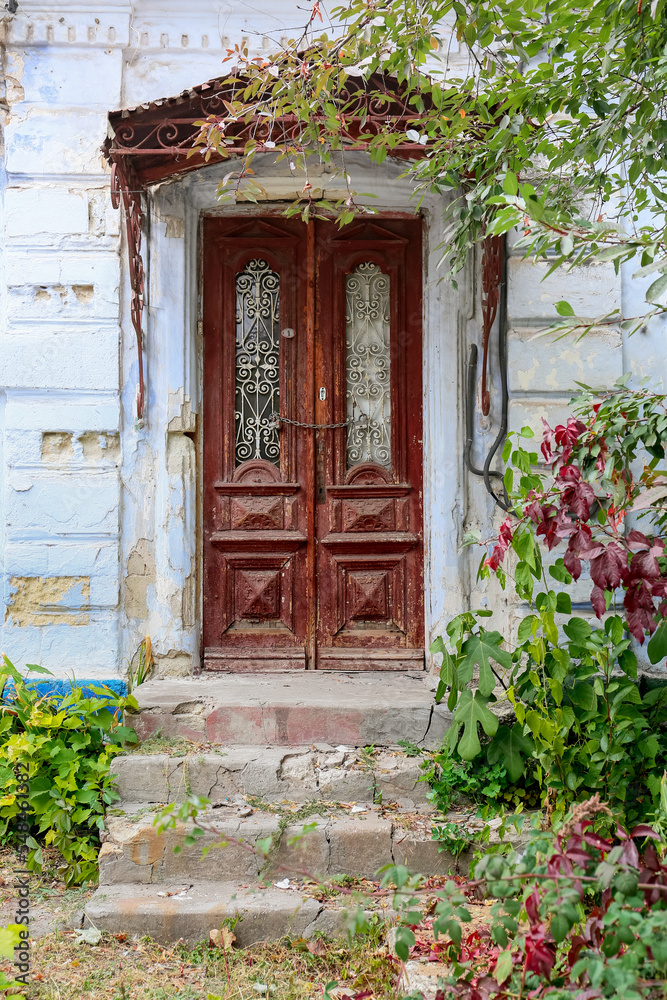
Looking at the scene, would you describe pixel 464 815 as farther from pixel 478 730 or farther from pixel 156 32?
pixel 156 32

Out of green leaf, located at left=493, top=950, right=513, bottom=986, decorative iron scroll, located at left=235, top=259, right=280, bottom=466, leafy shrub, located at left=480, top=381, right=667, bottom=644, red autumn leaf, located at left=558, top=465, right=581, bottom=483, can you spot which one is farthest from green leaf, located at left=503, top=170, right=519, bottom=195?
decorative iron scroll, located at left=235, top=259, right=280, bottom=466

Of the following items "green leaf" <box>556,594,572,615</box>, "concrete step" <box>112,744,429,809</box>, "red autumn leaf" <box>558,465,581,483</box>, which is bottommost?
"concrete step" <box>112,744,429,809</box>

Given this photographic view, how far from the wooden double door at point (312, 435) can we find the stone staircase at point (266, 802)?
0.46m

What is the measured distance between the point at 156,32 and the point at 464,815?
435 centimetres

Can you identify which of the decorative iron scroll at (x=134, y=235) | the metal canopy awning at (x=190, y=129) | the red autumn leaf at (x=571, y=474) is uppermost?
the metal canopy awning at (x=190, y=129)

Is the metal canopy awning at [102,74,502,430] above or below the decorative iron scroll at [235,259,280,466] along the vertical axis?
above

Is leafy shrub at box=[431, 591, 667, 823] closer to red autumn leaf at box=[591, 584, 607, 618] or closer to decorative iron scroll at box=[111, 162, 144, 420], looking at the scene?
red autumn leaf at box=[591, 584, 607, 618]

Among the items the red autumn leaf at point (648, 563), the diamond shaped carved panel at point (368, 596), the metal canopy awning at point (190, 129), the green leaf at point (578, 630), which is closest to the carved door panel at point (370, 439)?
the diamond shaped carved panel at point (368, 596)

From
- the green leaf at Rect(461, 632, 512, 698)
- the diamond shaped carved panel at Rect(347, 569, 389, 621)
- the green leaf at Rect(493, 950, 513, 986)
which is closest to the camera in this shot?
the green leaf at Rect(493, 950, 513, 986)

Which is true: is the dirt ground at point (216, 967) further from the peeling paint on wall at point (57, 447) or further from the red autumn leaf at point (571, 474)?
the peeling paint on wall at point (57, 447)

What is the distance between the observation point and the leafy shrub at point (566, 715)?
116 inches

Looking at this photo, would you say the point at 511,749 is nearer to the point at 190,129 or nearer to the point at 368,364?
the point at 368,364

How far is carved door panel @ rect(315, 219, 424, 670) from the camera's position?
4254 mm

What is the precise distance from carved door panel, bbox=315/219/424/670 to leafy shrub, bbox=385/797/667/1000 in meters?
2.33
